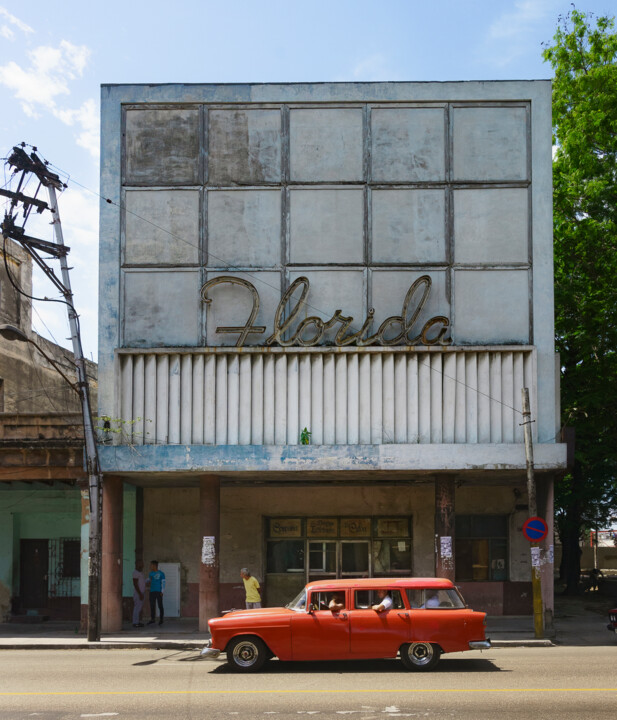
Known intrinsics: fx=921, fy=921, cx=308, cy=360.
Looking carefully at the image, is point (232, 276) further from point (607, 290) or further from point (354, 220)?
point (607, 290)

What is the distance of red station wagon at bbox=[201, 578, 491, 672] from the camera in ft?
49.1

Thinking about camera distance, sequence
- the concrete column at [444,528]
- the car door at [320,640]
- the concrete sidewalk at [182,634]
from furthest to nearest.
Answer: the concrete column at [444,528]
the concrete sidewalk at [182,634]
the car door at [320,640]

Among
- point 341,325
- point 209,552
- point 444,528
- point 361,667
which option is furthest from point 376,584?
point 341,325

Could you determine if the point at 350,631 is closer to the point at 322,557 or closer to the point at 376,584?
the point at 376,584

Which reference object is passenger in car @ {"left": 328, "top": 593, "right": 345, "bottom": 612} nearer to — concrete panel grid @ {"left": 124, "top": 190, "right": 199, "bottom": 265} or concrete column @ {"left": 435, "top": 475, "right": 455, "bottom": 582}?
concrete column @ {"left": 435, "top": 475, "right": 455, "bottom": 582}

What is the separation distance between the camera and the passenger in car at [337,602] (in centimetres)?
1515

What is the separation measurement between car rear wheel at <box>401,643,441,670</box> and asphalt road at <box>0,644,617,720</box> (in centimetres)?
21

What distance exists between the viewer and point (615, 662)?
637 inches

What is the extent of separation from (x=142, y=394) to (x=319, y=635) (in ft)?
34.0

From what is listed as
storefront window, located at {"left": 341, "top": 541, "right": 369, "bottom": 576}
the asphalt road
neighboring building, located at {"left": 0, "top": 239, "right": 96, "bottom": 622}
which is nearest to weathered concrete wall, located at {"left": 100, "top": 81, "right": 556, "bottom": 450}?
neighboring building, located at {"left": 0, "top": 239, "right": 96, "bottom": 622}

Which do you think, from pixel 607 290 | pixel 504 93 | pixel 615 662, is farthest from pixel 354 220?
pixel 615 662

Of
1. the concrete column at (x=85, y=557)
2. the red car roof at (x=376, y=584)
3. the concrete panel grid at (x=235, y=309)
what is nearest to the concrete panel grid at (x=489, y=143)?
the concrete panel grid at (x=235, y=309)

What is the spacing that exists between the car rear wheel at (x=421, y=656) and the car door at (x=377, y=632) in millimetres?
204

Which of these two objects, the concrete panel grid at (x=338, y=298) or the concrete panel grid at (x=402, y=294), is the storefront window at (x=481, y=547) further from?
the concrete panel grid at (x=338, y=298)
